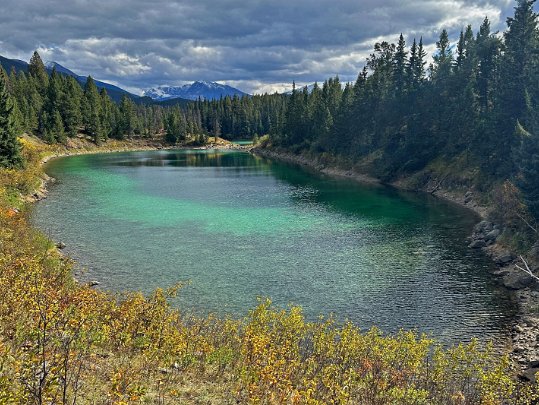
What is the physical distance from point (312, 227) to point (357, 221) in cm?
813

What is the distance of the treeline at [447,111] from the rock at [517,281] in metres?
10.1

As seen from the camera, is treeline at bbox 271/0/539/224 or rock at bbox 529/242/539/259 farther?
treeline at bbox 271/0/539/224

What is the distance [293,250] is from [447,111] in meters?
68.5

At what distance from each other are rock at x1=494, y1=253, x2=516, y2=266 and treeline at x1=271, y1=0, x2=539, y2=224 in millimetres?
5677

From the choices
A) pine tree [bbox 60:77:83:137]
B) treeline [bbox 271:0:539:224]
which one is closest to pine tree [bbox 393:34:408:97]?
treeline [bbox 271:0:539:224]

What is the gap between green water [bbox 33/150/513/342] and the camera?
113 ft

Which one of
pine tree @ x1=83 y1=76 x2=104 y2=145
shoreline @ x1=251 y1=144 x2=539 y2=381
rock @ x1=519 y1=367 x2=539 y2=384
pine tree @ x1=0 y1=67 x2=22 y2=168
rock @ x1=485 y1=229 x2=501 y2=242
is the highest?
pine tree @ x1=83 y1=76 x2=104 y2=145

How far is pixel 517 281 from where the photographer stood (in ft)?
127

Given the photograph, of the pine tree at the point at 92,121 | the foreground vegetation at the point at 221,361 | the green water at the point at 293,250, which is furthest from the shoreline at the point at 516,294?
the pine tree at the point at 92,121

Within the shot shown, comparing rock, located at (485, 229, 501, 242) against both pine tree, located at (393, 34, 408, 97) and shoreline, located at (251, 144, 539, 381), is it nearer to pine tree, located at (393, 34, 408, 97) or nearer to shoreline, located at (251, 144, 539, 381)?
shoreline, located at (251, 144, 539, 381)

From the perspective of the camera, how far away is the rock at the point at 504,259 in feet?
146

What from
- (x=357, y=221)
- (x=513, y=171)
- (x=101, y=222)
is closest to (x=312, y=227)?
(x=357, y=221)

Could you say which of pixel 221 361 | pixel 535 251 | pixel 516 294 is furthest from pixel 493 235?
pixel 221 361

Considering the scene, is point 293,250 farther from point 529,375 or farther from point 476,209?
point 476,209
